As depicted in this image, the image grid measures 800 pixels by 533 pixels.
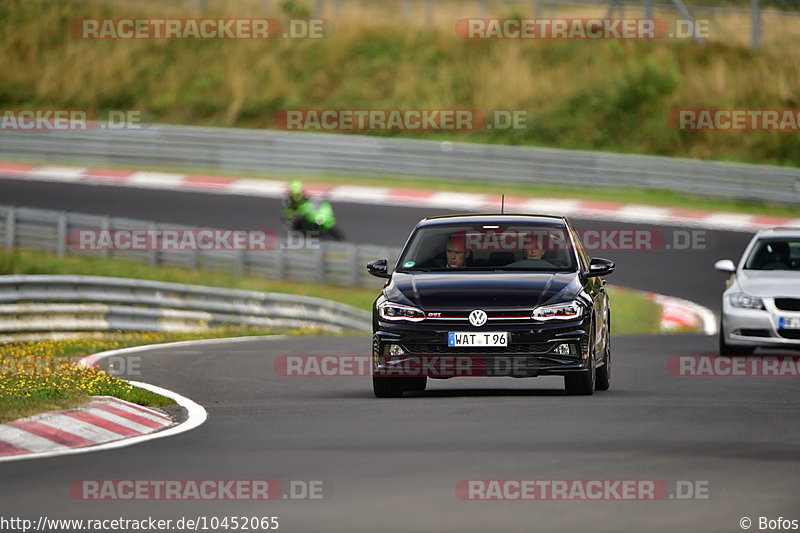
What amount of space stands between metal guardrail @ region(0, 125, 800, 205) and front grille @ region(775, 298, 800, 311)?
20205mm

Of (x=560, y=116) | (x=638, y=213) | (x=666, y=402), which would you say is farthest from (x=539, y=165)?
(x=666, y=402)

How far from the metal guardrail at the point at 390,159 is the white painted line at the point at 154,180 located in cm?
74

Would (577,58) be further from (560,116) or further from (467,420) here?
(467,420)

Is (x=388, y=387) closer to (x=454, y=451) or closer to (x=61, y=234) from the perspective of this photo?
(x=454, y=451)

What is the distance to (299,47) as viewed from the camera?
54125mm

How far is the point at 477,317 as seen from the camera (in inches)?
512

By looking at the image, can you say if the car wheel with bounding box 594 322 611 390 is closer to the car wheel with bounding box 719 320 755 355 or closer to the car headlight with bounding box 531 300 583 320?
the car headlight with bounding box 531 300 583 320

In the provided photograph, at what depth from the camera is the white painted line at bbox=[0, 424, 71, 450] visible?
10.5 meters

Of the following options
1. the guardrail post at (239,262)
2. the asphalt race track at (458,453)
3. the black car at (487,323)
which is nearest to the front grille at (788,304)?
the asphalt race track at (458,453)

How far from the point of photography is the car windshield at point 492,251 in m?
14.0

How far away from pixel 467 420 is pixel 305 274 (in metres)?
19.7

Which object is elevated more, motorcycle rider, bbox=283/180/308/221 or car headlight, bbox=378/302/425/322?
motorcycle rider, bbox=283/180/308/221

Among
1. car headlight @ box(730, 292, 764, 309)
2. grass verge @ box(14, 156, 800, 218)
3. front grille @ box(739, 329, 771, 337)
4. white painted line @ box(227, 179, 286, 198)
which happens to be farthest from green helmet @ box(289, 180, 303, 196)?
front grille @ box(739, 329, 771, 337)

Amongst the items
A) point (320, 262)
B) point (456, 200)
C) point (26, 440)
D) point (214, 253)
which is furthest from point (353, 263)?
point (26, 440)
